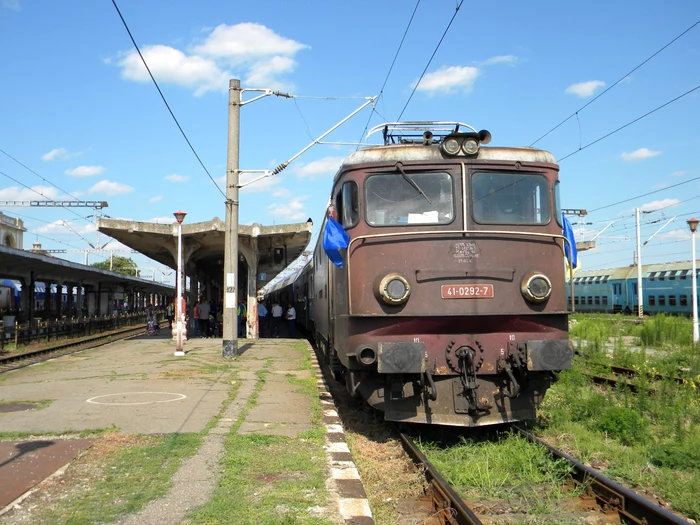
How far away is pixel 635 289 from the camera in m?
39.8

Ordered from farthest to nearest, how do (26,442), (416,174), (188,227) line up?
(188,227) → (416,174) → (26,442)

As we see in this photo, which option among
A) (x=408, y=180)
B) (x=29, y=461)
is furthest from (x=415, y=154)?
(x=29, y=461)

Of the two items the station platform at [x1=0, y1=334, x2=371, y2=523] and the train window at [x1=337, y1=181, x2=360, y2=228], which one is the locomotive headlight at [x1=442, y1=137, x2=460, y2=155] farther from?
the station platform at [x1=0, y1=334, x2=371, y2=523]

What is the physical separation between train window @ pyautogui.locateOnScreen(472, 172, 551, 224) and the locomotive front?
0.01m

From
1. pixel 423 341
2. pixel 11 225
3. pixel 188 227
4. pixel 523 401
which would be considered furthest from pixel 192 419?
pixel 11 225

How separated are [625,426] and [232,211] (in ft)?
38.3

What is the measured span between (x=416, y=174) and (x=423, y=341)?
1.94 metres

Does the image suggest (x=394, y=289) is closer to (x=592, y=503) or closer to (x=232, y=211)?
(x=592, y=503)

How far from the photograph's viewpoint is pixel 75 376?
1273 centimetres

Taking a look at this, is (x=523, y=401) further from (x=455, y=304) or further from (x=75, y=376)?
(x=75, y=376)

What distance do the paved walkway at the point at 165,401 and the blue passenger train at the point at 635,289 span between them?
77.9ft

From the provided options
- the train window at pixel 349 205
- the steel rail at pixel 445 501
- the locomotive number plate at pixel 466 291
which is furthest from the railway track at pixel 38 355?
the steel rail at pixel 445 501

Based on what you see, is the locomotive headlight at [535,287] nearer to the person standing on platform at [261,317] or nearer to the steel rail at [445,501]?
the steel rail at [445,501]

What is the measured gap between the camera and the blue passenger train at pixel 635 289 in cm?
3453
